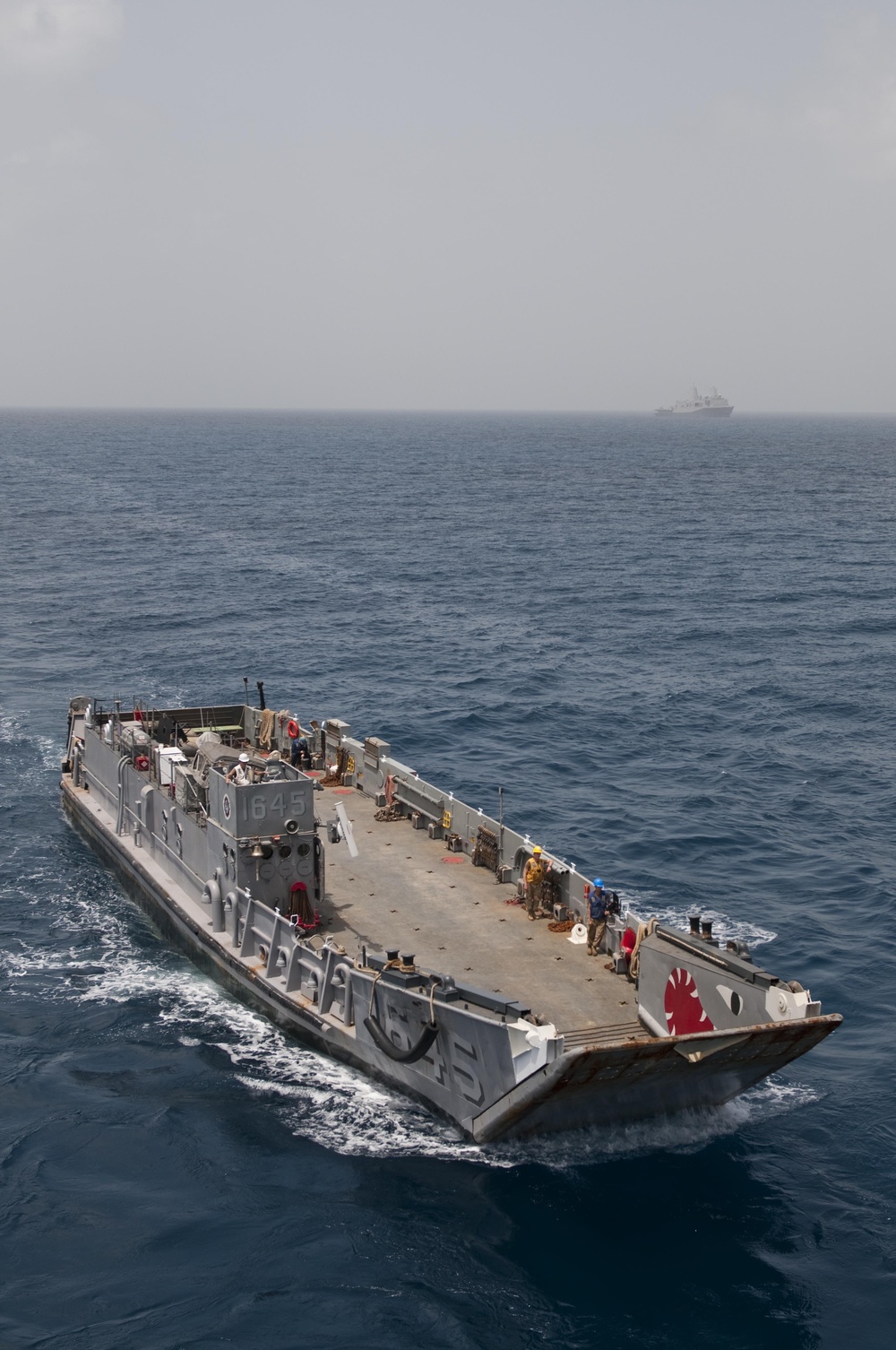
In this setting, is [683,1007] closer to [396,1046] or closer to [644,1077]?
[644,1077]

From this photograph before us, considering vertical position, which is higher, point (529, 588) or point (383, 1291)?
point (529, 588)

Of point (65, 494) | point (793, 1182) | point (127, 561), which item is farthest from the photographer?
point (65, 494)

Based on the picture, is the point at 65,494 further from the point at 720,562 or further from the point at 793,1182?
the point at 793,1182

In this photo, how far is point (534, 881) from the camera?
29.8 metres

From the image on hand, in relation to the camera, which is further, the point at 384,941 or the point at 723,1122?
the point at 384,941

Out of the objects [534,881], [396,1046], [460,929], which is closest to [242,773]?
[460,929]

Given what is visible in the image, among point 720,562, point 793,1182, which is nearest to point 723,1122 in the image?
point 793,1182

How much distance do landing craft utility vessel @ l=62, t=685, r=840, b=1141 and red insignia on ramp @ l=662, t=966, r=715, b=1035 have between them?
0.03 meters

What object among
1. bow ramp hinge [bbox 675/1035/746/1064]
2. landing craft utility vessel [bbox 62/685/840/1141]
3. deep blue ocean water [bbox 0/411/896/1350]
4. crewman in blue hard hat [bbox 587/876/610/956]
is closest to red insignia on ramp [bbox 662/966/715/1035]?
landing craft utility vessel [bbox 62/685/840/1141]

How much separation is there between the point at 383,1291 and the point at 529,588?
6434cm

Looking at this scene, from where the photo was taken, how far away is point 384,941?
28891 mm

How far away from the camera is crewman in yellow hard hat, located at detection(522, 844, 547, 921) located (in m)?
29.8

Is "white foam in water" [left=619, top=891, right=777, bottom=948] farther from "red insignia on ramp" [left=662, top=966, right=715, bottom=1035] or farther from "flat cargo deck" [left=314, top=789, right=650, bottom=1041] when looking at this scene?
"red insignia on ramp" [left=662, top=966, right=715, bottom=1035]

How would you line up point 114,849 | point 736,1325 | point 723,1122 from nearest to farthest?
point 736,1325
point 723,1122
point 114,849
